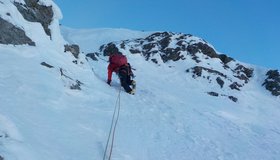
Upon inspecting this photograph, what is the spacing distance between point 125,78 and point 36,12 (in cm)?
404

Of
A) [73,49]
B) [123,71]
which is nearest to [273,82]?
[123,71]

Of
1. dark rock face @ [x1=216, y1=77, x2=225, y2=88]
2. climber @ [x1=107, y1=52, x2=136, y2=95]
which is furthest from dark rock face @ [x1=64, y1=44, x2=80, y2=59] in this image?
dark rock face @ [x1=216, y1=77, x2=225, y2=88]

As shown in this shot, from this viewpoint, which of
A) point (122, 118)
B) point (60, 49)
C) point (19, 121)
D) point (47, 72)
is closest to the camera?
point (19, 121)

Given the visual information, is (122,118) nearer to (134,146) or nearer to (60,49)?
(134,146)

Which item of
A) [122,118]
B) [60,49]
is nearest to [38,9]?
[60,49]

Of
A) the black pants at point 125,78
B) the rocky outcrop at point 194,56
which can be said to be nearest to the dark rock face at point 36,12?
the black pants at point 125,78

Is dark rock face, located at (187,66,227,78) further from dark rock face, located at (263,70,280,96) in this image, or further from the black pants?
the black pants

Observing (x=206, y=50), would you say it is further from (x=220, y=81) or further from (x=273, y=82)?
(x=220, y=81)

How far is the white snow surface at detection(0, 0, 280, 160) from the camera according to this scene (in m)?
6.72

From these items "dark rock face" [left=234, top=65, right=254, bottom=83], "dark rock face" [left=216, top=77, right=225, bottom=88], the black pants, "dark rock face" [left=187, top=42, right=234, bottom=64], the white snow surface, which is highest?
"dark rock face" [left=187, top=42, right=234, bottom=64]

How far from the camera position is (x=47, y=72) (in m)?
10.9

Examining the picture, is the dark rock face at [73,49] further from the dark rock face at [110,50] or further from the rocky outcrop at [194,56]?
the dark rock face at [110,50]

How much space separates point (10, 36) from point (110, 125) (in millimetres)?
5039

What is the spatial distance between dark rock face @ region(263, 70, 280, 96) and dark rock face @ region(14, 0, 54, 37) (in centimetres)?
1855
